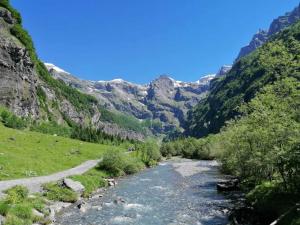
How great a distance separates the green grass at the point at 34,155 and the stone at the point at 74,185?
7.94 meters

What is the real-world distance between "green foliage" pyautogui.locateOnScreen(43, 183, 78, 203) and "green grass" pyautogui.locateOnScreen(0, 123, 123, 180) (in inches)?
297

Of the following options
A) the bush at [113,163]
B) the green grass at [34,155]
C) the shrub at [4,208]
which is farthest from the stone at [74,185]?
the bush at [113,163]

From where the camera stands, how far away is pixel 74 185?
64.8m

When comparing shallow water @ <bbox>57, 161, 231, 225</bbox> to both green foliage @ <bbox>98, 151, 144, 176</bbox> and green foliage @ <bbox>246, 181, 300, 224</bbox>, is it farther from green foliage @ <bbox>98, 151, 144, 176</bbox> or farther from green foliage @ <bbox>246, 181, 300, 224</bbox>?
green foliage @ <bbox>98, 151, 144, 176</bbox>

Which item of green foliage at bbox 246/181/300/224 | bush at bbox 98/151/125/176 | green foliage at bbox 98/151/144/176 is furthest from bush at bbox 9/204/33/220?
bush at bbox 98/151/125/176

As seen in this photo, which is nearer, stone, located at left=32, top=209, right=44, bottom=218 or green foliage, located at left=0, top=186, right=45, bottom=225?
green foliage, located at left=0, top=186, right=45, bottom=225

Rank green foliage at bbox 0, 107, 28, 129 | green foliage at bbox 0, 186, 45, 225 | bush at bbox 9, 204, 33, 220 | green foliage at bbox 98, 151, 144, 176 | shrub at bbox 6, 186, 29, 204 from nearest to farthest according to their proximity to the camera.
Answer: green foliage at bbox 0, 186, 45, 225 < bush at bbox 9, 204, 33, 220 < shrub at bbox 6, 186, 29, 204 < green foliage at bbox 98, 151, 144, 176 < green foliage at bbox 0, 107, 28, 129

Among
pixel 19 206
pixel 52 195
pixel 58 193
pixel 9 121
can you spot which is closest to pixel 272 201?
pixel 19 206

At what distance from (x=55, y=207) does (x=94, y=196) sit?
1456 cm

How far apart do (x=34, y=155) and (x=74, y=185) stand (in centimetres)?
2625

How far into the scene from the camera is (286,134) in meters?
43.4

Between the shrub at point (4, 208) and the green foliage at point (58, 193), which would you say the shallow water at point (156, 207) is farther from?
the shrub at point (4, 208)

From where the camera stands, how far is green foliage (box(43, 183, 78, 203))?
55.6m

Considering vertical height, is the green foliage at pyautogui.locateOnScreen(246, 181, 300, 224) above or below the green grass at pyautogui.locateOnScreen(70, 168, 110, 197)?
above
